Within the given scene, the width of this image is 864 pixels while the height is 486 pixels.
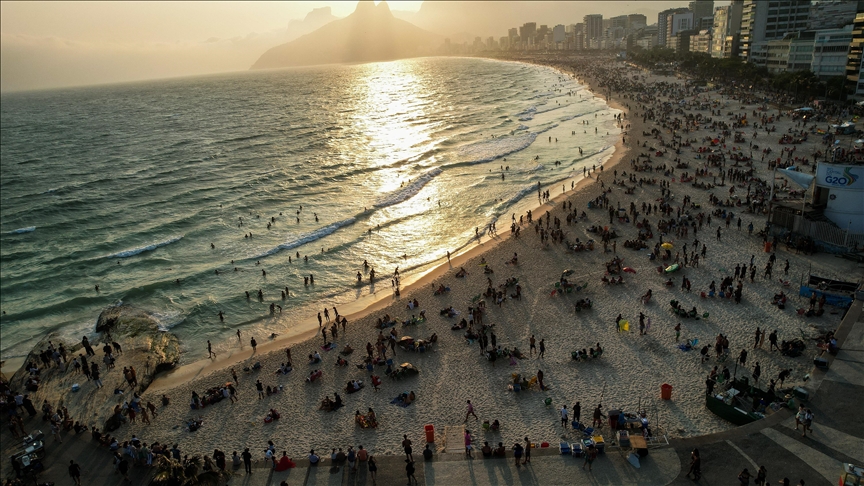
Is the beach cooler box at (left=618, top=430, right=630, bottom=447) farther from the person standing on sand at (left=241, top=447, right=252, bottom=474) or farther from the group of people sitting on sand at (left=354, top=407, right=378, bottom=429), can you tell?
the person standing on sand at (left=241, top=447, right=252, bottom=474)

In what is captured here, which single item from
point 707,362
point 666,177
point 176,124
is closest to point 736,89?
point 666,177

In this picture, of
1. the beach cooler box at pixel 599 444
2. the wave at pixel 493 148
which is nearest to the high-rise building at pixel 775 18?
the wave at pixel 493 148

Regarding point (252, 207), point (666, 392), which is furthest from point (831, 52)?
point (252, 207)

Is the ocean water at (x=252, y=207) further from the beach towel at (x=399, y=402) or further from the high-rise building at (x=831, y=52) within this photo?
the high-rise building at (x=831, y=52)

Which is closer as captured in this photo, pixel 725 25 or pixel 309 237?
pixel 309 237

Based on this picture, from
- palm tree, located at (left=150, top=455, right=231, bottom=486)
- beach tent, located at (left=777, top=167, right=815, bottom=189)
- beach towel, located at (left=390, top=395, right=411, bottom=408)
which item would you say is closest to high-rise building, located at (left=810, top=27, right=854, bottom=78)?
beach tent, located at (left=777, top=167, right=815, bottom=189)

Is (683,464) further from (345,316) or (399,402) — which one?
(345,316)

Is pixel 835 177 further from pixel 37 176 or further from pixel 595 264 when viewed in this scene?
pixel 37 176
